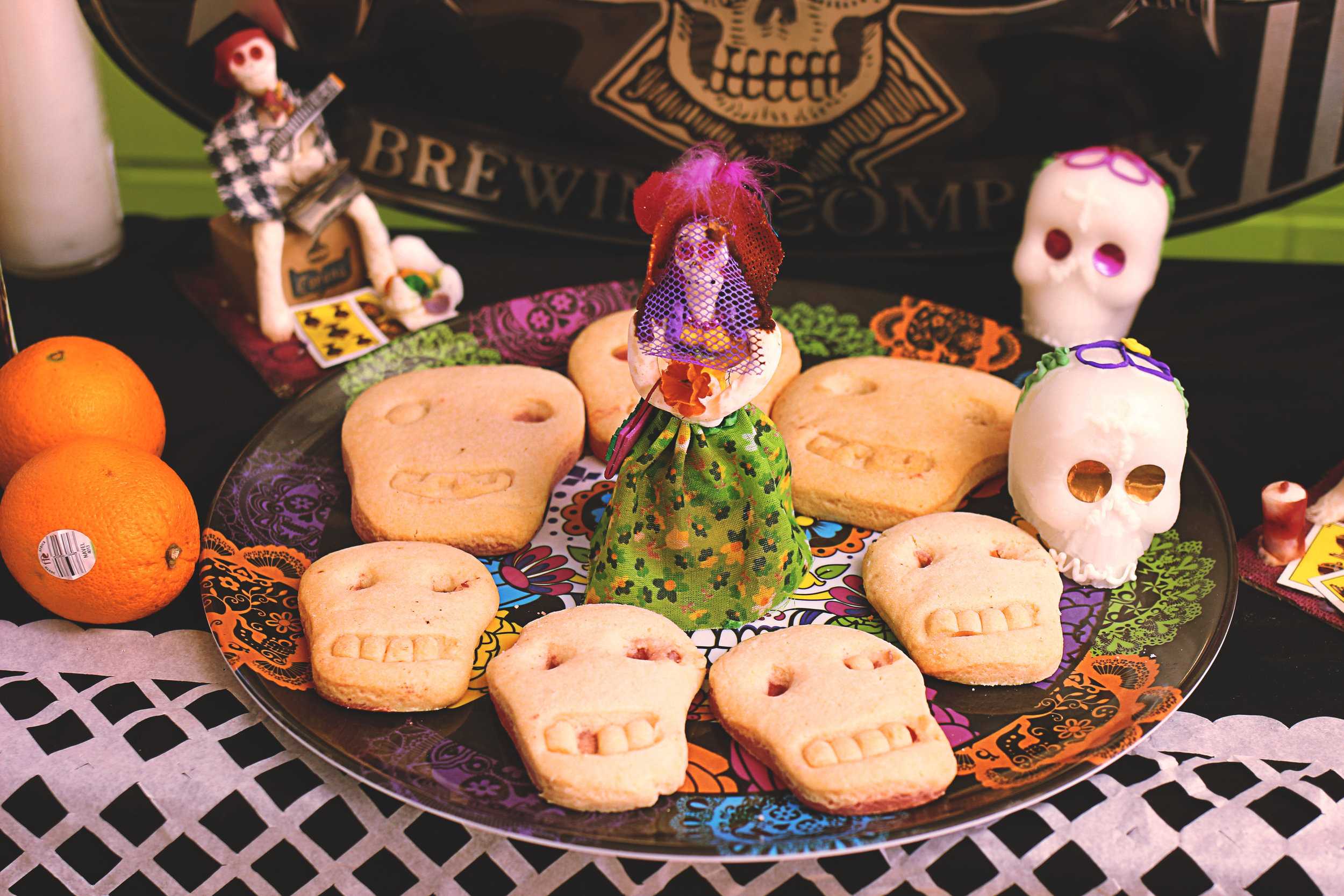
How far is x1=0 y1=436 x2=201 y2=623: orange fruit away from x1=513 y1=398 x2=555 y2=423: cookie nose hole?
0.36 metres

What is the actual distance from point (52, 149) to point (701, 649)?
41.2 inches

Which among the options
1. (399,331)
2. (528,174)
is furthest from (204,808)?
(528,174)

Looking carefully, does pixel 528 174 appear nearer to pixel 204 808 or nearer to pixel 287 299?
pixel 287 299

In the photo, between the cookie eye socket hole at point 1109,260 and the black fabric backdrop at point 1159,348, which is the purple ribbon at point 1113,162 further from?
the black fabric backdrop at point 1159,348

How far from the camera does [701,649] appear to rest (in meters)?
1.11

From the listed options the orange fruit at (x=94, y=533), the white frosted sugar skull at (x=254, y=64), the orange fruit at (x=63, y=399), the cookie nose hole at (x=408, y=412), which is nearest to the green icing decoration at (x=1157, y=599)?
the cookie nose hole at (x=408, y=412)

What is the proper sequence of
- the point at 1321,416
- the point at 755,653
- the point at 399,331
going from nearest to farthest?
1. the point at 755,653
2. the point at 1321,416
3. the point at 399,331

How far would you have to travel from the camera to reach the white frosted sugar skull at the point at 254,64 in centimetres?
137

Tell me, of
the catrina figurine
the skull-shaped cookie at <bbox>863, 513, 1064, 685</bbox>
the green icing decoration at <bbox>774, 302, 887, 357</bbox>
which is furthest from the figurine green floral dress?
the green icing decoration at <bbox>774, 302, 887, 357</bbox>

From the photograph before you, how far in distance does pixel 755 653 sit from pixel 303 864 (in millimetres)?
385

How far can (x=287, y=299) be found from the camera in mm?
1527

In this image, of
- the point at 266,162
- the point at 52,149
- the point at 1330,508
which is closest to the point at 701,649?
the point at 1330,508

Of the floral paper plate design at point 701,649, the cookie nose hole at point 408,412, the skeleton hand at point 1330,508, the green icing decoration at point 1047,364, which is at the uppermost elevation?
the green icing decoration at point 1047,364

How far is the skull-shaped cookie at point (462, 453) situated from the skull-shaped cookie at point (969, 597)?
0.34 m
